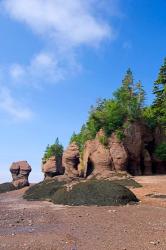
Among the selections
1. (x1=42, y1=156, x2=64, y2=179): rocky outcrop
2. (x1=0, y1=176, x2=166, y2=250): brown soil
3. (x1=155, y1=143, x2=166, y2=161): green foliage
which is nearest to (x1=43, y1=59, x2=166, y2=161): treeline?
(x1=155, y1=143, x2=166, y2=161): green foliage

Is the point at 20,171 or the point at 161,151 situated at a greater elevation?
the point at 20,171

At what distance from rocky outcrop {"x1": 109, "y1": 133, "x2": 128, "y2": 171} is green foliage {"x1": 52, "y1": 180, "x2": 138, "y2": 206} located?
69.9ft

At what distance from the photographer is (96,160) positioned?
50938 millimetres

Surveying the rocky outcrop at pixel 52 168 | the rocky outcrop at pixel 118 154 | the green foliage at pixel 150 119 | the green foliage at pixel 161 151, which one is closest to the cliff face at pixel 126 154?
the rocky outcrop at pixel 118 154

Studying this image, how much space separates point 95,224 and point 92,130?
129 ft

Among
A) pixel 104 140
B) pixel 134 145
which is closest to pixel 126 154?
pixel 134 145

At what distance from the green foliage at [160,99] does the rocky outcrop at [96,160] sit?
33.9 feet

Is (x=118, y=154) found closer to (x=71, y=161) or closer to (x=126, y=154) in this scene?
(x=126, y=154)

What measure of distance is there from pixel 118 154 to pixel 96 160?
3525 mm

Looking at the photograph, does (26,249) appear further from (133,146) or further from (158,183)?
(133,146)

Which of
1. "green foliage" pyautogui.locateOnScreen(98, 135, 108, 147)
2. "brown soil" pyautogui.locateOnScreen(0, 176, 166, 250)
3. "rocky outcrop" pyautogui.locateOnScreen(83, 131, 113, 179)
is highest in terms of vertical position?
"green foliage" pyautogui.locateOnScreen(98, 135, 108, 147)

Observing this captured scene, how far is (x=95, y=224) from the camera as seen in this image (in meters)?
15.8

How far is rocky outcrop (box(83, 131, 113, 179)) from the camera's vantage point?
4947 centimetres

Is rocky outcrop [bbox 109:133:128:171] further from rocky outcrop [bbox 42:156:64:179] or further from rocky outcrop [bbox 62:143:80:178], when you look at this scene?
rocky outcrop [bbox 42:156:64:179]
